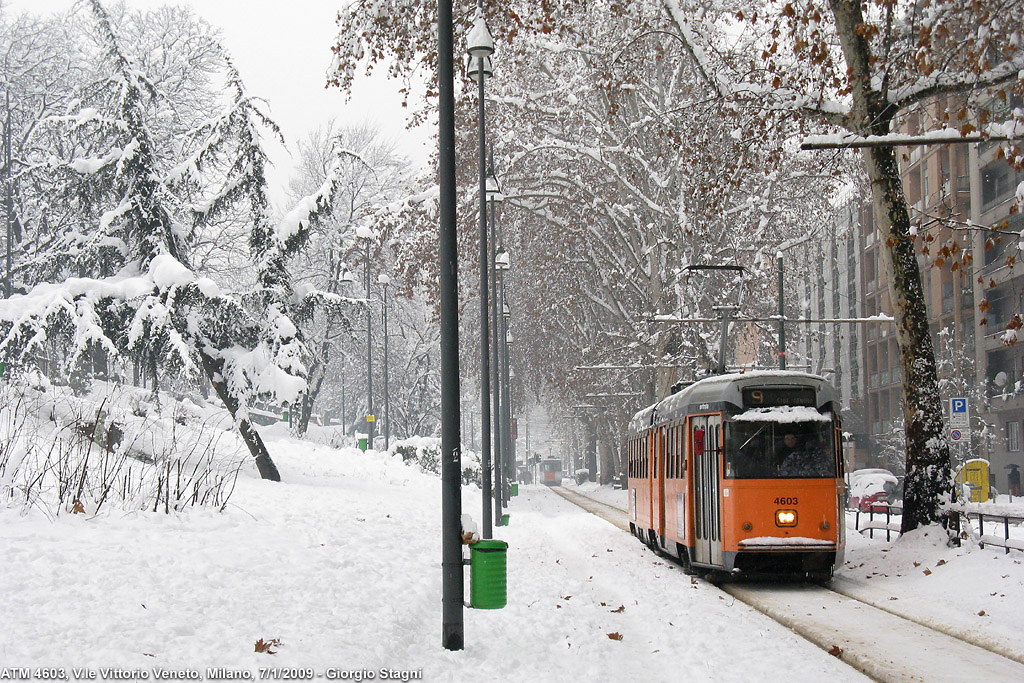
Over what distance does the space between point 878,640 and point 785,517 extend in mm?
4708

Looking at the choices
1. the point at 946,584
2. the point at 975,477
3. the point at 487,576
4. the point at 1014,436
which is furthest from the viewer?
the point at 1014,436

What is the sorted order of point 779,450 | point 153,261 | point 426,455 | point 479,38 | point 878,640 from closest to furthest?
1. point 878,640
2. point 779,450
3. point 479,38
4. point 153,261
5. point 426,455

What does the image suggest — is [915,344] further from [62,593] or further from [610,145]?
[610,145]

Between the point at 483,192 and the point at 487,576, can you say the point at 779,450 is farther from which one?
the point at 483,192

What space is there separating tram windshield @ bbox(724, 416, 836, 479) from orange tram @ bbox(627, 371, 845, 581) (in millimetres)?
14

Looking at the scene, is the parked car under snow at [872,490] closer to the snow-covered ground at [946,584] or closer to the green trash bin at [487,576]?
the snow-covered ground at [946,584]

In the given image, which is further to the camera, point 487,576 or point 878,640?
point 878,640

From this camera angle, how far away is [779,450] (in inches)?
611

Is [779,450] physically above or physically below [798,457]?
above

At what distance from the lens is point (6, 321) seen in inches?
A: 805

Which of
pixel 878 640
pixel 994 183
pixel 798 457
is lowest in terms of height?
pixel 878 640

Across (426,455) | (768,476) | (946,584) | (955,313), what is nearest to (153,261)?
(768,476)

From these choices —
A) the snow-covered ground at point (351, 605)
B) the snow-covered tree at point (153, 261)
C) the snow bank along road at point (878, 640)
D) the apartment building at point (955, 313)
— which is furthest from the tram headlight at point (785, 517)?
the apartment building at point (955, 313)

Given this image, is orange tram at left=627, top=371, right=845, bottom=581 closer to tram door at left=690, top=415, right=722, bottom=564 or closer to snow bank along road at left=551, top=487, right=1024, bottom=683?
tram door at left=690, top=415, right=722, bottom=564
